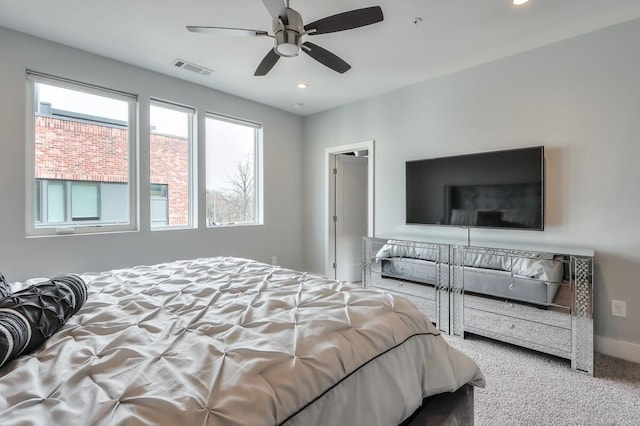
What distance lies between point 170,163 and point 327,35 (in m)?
2.27

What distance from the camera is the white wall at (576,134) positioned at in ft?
7.83

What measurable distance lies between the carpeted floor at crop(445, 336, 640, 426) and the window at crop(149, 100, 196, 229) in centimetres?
338

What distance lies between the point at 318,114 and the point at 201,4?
2.71m

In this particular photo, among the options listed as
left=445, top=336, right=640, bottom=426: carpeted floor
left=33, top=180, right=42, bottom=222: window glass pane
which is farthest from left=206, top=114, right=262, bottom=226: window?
left=445, top=336, right=640, bottom=426: carpeted floor

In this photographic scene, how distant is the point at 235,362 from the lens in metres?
0.87

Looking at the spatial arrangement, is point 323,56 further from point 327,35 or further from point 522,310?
point 522,310

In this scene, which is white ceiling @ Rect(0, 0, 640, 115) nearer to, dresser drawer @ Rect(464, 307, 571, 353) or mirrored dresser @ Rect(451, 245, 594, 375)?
mirrored dresser @ Rect(451, 245, 594, 375)

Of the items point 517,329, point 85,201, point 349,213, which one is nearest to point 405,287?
point 517,329

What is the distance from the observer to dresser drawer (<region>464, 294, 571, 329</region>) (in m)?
2.33

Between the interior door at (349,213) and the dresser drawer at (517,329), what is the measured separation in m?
2.24

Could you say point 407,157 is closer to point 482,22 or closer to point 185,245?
point 482,22

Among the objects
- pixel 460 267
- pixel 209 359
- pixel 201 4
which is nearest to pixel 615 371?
pixel 460 267

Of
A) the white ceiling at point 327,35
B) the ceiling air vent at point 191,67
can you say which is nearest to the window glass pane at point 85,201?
the white ceiling at point 327,35

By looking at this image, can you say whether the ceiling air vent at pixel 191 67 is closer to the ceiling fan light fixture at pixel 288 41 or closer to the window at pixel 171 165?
the window at pixel 171 165
